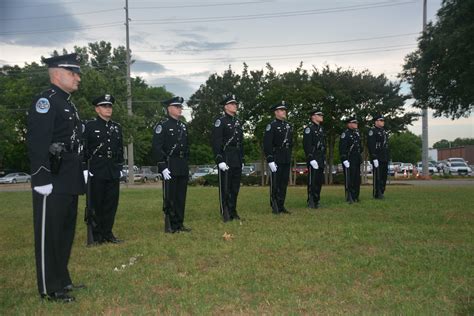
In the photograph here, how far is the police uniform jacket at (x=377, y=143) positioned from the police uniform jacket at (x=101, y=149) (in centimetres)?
797

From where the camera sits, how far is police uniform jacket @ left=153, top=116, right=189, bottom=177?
863cm

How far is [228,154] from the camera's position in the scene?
980 cm

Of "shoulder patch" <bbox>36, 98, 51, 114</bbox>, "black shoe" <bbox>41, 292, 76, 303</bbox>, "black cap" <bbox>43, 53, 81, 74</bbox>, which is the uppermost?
"black cap" <bbox>43, 53, 81, 74</bbox>

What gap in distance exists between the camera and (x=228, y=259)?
20.5 ft

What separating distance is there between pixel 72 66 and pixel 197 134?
38.1 m

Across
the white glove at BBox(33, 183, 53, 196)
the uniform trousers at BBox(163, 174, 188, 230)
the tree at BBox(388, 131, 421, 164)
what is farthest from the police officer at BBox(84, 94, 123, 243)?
the tree at BBox(388, 131, 421, 164)

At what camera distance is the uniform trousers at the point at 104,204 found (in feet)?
25.9

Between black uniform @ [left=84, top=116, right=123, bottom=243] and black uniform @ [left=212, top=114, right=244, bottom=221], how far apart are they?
2155 millimetres

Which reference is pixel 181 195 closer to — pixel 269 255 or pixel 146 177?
pixel 269 255

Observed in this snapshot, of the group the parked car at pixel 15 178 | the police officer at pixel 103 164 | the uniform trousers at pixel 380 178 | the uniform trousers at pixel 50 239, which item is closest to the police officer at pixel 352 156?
the uniform trousers at pixel 380 178

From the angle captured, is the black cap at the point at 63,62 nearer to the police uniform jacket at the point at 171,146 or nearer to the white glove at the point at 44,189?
the white glove at the point at 44,189

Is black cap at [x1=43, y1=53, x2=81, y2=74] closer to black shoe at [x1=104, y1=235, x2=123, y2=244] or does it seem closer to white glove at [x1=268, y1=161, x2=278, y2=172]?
black shoe at [x1=104, y1=235, x2=123, y2=244]

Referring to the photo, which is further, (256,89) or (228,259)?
(256,89)

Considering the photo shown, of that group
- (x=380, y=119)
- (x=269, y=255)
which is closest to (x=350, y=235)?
(x=269, y=255)
